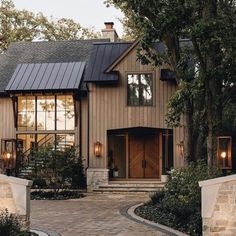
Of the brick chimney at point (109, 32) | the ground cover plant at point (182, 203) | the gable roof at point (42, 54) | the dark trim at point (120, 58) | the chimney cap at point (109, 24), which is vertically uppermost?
the chimney cap at point (109, 24)

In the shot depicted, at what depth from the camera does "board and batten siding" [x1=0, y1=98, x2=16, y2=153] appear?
25.4 m

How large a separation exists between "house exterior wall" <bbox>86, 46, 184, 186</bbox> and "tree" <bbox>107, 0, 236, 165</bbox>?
7283 mm

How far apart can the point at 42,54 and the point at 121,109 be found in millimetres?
7586

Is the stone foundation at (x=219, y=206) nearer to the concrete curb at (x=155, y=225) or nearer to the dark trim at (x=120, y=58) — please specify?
the concrete curb at (x=155, y=225)

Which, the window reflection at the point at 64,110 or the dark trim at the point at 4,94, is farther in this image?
the dark trim at the point at 4,94

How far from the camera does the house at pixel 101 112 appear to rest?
23.2 metres

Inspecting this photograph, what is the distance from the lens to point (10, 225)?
9.66m

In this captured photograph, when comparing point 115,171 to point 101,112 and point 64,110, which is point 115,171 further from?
point 64,110

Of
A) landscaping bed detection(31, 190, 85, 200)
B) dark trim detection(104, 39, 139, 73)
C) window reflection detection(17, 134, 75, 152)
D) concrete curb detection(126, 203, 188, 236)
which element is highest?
dark trim detection(104, 39, 139, 73)

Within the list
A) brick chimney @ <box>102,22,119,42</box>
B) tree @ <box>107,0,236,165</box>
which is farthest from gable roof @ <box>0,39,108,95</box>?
tree @ <box>107,0,236,165</box>

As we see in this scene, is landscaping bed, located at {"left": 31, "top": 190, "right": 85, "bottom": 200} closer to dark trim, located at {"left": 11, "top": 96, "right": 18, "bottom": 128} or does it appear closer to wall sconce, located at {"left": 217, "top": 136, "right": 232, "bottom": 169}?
dark trim, located at {"left": 11, "top": 96, "right": 18, "bottom": 128}

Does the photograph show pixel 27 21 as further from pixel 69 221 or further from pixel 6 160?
pixel 69 221

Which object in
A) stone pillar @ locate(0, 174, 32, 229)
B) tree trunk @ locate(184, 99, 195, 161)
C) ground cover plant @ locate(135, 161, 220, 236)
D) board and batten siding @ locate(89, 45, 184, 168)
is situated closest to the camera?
stone pillar @ locate(0, 174, 32, 229)

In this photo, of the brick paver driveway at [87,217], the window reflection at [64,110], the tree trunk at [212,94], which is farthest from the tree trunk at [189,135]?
the window reflection at [64,110]
